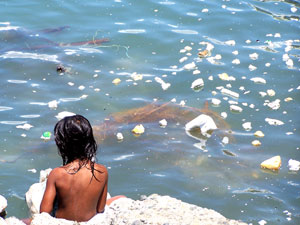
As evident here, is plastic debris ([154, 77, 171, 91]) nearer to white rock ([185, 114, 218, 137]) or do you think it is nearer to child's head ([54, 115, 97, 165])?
white rock ([185, 114, 218, 137])

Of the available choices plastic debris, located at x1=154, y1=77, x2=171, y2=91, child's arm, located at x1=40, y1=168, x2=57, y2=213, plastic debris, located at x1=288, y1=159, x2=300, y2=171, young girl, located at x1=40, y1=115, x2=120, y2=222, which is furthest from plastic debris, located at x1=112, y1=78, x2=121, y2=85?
child's arm, located at x1=40, y1=168, x2=57, y2=213

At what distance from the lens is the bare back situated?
438 cm

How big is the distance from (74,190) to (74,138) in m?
0.41

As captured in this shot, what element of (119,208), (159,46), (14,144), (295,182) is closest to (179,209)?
(119,208)

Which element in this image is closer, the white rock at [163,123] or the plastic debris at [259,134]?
the plastic debris at [259,134]

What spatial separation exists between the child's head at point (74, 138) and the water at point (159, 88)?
60.5 inches

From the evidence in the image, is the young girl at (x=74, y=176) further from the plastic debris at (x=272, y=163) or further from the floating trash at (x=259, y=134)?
the floating trash at (x=259, y=134)

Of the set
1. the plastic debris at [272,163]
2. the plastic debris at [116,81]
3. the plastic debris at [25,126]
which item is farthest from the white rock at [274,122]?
the plastic debris at [25,126]

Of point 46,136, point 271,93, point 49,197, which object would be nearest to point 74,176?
point 49,197

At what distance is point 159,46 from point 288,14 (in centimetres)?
281

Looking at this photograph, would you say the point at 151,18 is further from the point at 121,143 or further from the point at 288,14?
the point at 121,143

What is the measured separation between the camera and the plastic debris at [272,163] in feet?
21.4

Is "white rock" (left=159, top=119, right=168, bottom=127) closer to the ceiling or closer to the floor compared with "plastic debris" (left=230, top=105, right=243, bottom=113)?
closer to the floor

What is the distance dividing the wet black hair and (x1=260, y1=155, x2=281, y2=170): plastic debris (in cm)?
277
